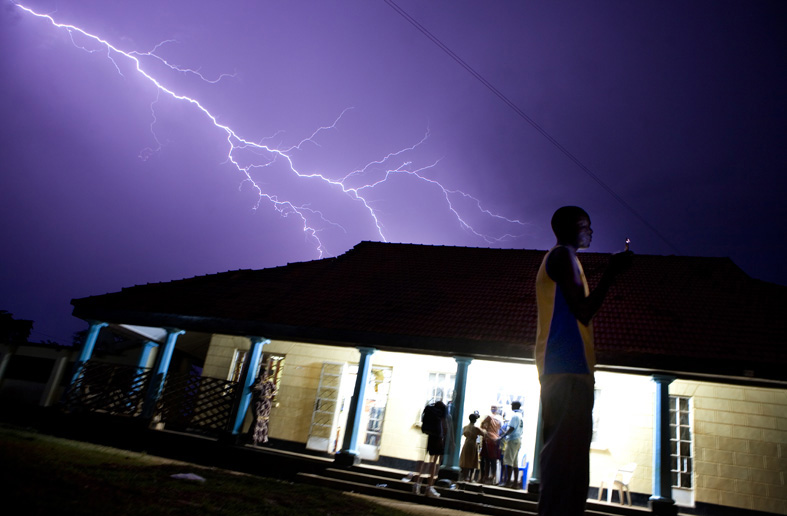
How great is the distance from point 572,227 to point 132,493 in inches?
162

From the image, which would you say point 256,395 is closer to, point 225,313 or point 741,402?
point 225,313

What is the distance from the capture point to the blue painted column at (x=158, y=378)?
11.0m

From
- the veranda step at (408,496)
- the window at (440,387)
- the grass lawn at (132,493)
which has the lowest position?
the veranda step at (408,496)

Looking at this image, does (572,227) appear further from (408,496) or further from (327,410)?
(327,410)

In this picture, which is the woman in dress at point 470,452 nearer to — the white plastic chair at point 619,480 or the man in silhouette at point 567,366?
the white plastic chair at point 619,480

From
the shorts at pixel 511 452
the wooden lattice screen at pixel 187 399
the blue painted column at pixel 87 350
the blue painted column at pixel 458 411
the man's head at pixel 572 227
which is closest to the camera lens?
the man's head at pixel 572 227

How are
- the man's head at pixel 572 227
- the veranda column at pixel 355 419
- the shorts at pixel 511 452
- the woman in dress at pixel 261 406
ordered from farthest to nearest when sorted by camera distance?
the woman in dress at pixel 261 406, the veranda column at pixel 355 419, the shorts at pixel 511 452, the man's head at pixel 572 227

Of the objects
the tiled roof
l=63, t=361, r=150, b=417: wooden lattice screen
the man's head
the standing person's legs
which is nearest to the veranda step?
the tiled roof

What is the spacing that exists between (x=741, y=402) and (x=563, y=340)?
10.1 metres

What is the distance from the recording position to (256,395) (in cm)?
1073

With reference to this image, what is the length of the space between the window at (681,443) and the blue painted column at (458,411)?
420cm

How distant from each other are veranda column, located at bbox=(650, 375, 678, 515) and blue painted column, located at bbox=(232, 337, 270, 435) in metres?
7.99

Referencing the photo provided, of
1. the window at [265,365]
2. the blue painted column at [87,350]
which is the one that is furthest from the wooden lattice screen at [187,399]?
the blue painted column at [87,350]

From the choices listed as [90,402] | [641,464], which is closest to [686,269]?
[641,464]
